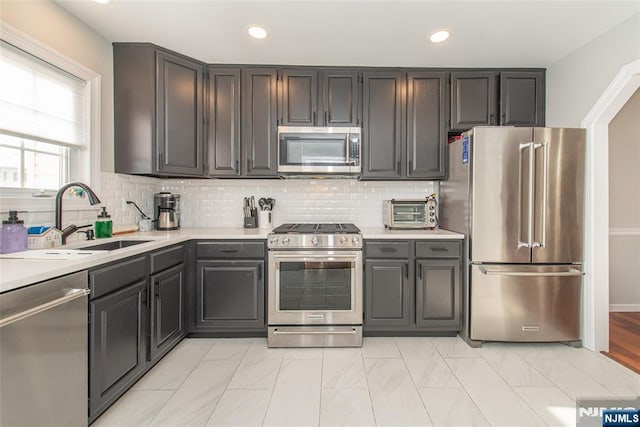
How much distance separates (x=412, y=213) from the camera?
3.01m

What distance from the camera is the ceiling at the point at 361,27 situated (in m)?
2.05

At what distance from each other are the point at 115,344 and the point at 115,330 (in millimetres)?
81

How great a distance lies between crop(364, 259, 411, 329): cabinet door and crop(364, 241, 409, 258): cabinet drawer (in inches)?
2.1

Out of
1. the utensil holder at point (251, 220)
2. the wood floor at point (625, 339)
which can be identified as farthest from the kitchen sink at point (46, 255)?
the wood floor at point (625, 339)

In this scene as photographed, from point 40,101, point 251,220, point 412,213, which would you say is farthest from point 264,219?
point 40,101

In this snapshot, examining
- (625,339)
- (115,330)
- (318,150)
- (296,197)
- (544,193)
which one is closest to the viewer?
(115,330)

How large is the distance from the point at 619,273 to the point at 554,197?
6.11 ft

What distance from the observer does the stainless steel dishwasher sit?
1120 mm

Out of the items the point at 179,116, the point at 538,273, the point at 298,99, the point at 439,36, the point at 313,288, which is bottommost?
the point at 313,288

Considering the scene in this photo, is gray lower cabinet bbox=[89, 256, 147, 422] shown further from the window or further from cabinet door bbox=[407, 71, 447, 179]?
cabinet door bbox=[407, 71, 447, 179]

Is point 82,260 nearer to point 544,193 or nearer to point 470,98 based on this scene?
point 544,193

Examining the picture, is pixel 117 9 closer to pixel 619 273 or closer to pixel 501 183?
pixel 501 183

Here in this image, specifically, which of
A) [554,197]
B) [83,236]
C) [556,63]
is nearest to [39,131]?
[83,236]

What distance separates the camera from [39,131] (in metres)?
1.98
